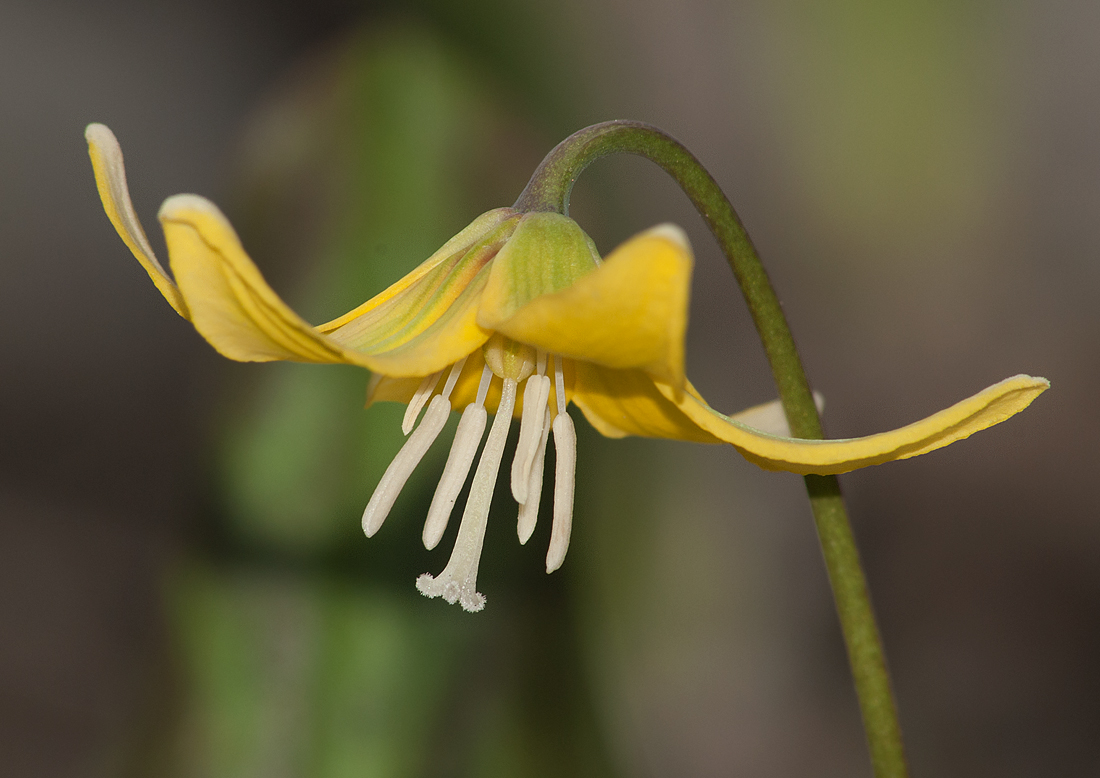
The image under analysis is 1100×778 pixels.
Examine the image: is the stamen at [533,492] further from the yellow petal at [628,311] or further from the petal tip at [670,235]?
the petal tip at [670,235]

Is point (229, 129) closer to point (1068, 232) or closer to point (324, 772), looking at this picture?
point (324, 772)

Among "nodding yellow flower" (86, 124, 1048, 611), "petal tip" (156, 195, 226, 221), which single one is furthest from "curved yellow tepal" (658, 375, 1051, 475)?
"petal tip" (156, 195, 226, 221)

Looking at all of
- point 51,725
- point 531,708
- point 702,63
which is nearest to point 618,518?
point 531,708

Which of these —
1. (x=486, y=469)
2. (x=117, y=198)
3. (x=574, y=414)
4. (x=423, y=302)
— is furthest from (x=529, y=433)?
(x=574, y=414)

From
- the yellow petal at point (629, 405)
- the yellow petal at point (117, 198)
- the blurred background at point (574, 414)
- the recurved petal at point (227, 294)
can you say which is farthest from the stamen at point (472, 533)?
the blurred background at point (574, 414)

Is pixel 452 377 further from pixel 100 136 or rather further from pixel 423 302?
pixel 100 136

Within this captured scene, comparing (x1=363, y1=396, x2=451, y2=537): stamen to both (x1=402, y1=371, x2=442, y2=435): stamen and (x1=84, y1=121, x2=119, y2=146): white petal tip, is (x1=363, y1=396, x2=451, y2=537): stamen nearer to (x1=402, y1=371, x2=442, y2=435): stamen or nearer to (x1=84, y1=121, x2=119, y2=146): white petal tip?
(x1=402, y1=371, x2=442, y2=435): stamen
